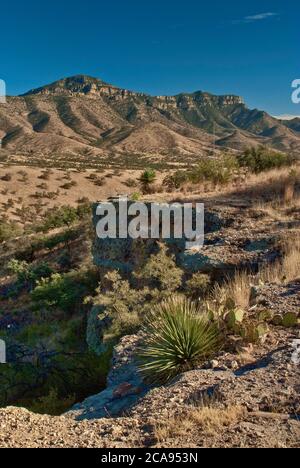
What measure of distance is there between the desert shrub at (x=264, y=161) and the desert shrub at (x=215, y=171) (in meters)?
1.60

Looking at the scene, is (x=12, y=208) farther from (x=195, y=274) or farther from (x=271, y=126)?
(x=271, y=126)

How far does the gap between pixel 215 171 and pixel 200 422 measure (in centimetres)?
1296

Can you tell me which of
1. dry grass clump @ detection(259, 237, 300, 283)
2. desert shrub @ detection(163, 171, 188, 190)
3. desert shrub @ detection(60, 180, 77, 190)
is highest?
desert shrub @ detection(60, 180, 77, 190)

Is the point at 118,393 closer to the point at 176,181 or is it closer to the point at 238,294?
the point at 238,294

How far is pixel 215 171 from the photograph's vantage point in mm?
16766

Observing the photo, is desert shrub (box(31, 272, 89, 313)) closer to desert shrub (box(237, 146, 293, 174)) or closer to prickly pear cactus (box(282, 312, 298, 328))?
desert shrub (box(237, 146, 293, 174))

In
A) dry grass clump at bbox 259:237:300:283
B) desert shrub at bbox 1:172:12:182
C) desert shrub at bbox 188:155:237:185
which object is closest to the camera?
dry grass clump at bbox 259:237:300:283

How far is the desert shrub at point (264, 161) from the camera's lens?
1898 centimetres

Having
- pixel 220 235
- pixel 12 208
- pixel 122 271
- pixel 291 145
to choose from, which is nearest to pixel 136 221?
pixel 122 271

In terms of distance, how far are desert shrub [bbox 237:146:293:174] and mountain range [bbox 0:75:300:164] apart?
71024 mm

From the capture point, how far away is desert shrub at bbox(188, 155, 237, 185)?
1647 cm

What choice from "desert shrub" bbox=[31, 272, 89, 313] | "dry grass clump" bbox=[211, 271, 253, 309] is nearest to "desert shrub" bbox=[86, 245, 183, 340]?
"dry grass clump" bbox=[211, 271, 253, 309]

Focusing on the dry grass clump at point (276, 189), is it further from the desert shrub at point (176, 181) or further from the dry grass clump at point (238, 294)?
the dry grass clump at point (238, 294)


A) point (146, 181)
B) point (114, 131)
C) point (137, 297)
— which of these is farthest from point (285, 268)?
point (114, 131)
